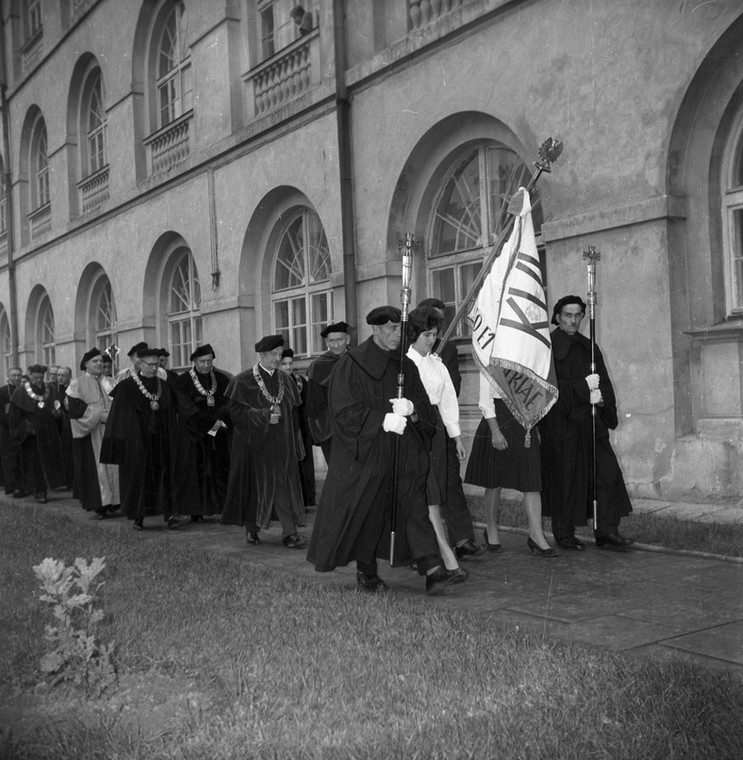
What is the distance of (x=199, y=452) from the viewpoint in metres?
11.6

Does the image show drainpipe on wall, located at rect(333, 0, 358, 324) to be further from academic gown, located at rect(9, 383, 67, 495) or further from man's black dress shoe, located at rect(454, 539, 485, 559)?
man's black dress shoe, located at rect(454, 539, 485, 559)

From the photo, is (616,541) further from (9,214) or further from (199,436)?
(9,214)

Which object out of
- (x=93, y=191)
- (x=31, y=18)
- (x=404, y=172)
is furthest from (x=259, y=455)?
(x=31, y=18)

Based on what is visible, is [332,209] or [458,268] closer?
[458,268]

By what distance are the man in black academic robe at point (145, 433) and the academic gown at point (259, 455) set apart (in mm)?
1877

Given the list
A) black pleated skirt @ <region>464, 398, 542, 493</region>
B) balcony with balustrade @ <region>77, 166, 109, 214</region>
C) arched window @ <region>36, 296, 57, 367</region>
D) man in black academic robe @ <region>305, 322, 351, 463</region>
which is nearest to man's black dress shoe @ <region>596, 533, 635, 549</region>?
black pleated skirt @ <region>464, 398, 542, 493</region>

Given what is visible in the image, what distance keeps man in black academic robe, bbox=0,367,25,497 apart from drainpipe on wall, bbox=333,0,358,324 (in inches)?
216

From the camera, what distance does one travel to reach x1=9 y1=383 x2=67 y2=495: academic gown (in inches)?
591

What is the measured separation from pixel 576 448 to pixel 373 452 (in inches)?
83.3

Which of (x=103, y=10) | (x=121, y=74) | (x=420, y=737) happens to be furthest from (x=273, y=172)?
(x=420, y=737)

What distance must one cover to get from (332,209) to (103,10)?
369 inches

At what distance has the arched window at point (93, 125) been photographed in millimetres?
22500

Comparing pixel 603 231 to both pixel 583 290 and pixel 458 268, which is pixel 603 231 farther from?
pixel 458 268

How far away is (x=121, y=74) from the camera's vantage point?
2022 cm
